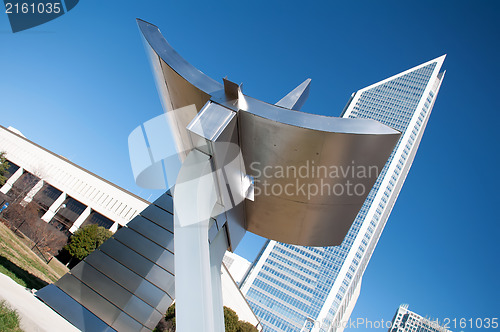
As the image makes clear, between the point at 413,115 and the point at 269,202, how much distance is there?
424 feet

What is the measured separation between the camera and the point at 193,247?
10.5ft

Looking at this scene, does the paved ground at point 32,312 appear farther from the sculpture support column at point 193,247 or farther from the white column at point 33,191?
the white column at point 33,191

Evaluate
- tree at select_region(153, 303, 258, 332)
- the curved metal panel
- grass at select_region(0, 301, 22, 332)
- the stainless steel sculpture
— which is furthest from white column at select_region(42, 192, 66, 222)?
the curved metal panel

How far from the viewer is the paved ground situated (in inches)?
201

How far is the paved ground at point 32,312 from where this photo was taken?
5.11 metres

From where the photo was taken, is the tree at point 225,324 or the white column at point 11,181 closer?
the tree at point 225,324

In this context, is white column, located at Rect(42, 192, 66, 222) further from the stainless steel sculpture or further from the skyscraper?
the skyscraper

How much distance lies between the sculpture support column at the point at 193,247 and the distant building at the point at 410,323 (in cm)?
16136

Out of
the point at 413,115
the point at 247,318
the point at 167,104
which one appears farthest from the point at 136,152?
the point at 413,115

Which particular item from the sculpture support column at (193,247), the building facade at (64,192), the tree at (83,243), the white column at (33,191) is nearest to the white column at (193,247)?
the sculpture support column at (193,247)

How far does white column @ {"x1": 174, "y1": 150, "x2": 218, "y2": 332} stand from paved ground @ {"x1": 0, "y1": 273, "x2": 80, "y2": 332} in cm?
377

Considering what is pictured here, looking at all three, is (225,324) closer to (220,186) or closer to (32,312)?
(32,312)

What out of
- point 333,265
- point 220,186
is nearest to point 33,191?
point 220,186

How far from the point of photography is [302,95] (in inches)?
323
